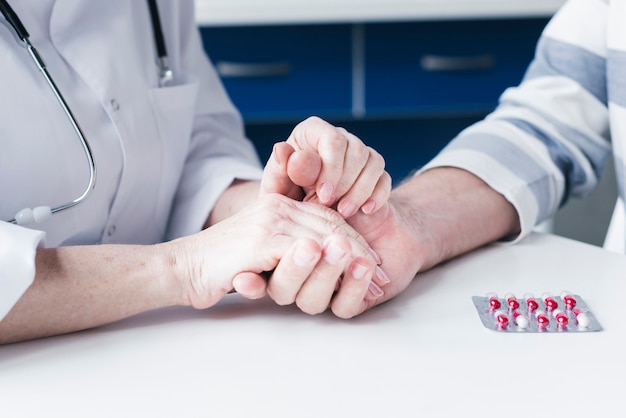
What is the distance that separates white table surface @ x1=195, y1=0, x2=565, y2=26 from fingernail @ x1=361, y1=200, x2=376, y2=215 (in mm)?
1378

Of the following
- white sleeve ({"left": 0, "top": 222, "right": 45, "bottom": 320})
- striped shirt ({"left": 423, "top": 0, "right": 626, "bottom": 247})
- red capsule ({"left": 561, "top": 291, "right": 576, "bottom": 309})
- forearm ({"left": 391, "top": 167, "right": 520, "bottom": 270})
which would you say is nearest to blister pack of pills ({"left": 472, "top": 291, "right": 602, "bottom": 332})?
red capsule ({"left": 561, "top": 291, "right": 576, "bottom": 309})

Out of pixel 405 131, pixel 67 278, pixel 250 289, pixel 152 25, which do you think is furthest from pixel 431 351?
pixel 405 131

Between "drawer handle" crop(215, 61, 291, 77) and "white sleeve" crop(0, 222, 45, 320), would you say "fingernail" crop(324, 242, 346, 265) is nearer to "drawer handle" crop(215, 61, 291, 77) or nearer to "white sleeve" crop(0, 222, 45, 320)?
"white sleeve" crop(0, 222, 45, 320)

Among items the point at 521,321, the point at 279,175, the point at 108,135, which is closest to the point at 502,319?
the point at 521,321

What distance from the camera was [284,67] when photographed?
219cm

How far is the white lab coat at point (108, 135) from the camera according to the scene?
0.78 meters

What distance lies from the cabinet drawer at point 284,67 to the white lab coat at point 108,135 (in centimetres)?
106

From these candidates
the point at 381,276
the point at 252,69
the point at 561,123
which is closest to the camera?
the point at 381,276

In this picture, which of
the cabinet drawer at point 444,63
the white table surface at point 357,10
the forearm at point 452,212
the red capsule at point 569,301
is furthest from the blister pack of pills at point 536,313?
the cabinet drawer at point 444,63

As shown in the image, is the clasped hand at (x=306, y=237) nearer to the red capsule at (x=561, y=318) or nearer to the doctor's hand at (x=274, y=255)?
the doctor's hand at (x=274, y=255)

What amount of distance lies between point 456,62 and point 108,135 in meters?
1.49

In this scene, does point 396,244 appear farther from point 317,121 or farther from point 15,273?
point 15,273

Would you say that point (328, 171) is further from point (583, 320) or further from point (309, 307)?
point (583, 320)

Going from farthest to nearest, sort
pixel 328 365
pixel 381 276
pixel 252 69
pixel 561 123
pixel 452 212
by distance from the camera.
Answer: pixel 252 69, pixel 561 123, pixel 452 212, pixel 381 276, pixel 328 365
